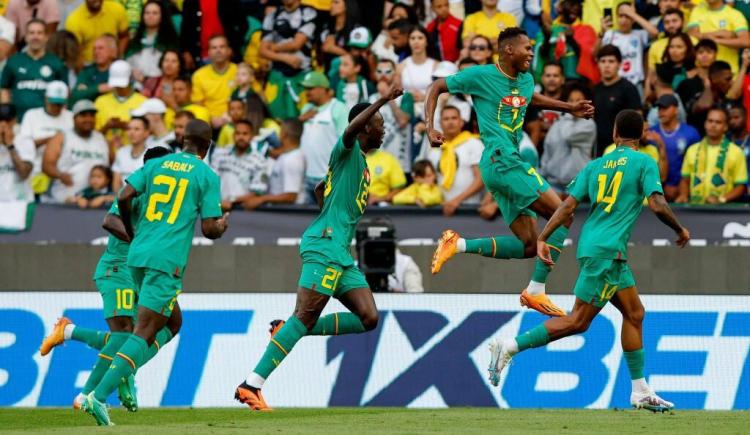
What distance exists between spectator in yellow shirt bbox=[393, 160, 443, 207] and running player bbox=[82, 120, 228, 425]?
18.5ft

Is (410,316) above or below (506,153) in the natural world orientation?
below

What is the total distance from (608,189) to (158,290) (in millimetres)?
3552

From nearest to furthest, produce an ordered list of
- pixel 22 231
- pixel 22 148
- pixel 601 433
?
pixel 601 433, pixel 22 231, pixel 22 148

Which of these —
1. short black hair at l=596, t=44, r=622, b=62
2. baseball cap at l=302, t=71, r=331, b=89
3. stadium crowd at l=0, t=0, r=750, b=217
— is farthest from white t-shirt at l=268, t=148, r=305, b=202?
short black hair at l=596, t=44, r=622, b=62

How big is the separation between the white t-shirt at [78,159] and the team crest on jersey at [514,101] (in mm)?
7196

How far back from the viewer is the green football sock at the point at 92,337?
14.1 metres

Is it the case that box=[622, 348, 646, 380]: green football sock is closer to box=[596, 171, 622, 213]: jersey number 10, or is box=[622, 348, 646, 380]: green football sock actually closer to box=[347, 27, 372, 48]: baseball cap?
box=[596, 171, 622, 213]: jersey number 10

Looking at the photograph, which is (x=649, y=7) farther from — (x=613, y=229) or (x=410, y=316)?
(x=613, y=229)

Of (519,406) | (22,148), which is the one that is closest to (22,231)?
(22,148)

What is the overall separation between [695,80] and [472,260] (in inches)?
154

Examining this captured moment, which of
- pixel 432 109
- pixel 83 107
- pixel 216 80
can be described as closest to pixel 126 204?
pixel 432 109

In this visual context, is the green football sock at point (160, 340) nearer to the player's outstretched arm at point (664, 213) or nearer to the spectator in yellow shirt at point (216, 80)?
the player's outstretched arm at point (664, 213)

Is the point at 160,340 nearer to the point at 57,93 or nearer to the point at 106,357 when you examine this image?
the point at 106,357

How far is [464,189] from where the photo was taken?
17391 millimetres
